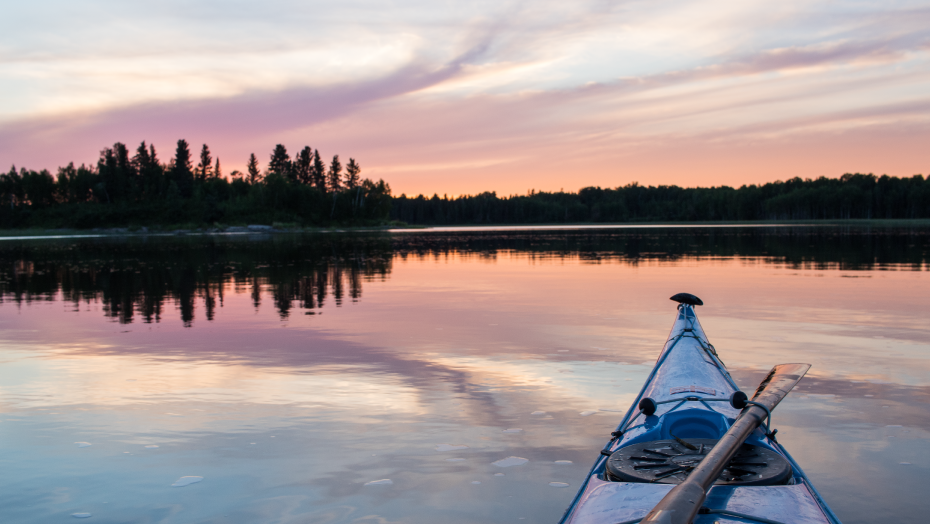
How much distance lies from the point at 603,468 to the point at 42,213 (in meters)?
168

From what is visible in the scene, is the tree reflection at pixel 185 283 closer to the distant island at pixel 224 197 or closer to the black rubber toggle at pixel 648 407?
the black rubber toggle at pixel 648 407

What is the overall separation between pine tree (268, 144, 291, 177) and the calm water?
500 ft

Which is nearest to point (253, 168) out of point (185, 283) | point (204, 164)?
point (204, 164)

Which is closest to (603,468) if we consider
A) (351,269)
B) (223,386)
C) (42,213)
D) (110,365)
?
(223,386)

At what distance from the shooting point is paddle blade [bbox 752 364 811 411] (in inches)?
220

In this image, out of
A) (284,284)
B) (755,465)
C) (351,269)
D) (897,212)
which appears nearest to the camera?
(755,465)

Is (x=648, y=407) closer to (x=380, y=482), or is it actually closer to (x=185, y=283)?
(x=380, y=482)

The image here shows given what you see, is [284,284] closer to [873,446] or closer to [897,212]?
[873,446]

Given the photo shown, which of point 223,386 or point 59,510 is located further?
point 223,386

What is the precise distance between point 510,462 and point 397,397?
2573mm

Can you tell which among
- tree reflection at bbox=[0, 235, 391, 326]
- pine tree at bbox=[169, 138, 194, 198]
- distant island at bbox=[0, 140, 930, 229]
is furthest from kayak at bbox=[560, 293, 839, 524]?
pine tree at bbox=[169, 138, 194, 198]

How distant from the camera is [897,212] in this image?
15875cm

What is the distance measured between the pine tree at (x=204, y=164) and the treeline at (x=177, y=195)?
5371 mm

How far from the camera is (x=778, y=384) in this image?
6301 millimetres
